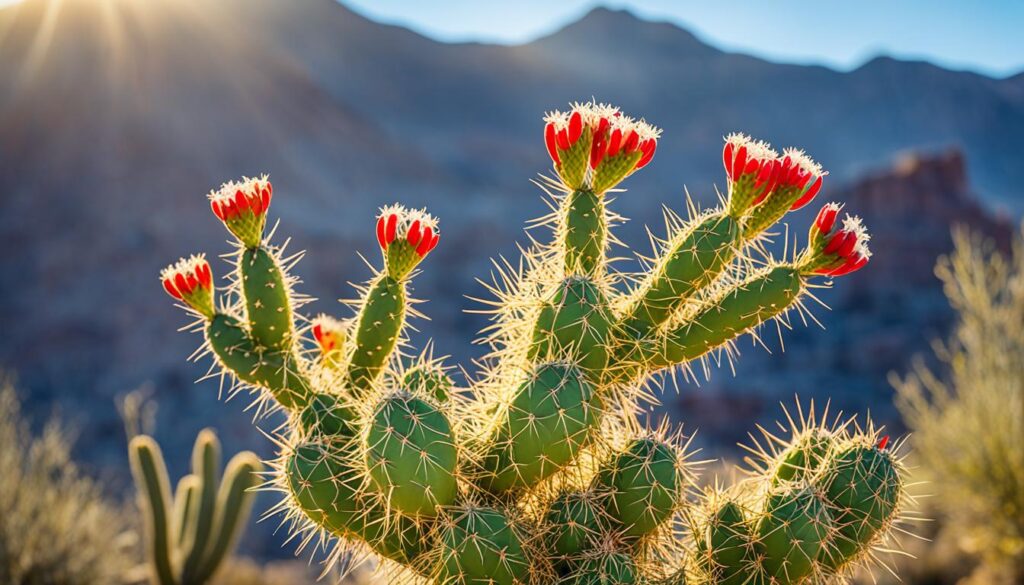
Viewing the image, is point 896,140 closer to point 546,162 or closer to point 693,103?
point 693,103

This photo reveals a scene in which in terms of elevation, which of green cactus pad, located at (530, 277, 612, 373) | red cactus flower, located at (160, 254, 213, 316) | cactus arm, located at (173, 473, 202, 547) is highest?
green cactus pad, located at (530, 277, 612, 373)

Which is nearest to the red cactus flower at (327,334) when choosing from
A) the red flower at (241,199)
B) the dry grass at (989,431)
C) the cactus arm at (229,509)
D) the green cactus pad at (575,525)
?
the red flower at (241,199)

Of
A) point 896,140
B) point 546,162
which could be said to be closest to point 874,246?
point 546,162

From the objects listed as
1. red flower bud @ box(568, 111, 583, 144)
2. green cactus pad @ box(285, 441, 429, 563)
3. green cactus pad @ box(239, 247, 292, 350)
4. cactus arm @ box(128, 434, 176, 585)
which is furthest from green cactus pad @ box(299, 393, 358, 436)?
cactus arm @ box(128, 434, 176, 585)

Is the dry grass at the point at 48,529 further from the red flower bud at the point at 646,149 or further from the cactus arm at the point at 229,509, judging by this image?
the red flower bud at the point at 646,149

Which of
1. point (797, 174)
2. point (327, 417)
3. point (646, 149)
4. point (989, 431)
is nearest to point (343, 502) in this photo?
point (327, 417)

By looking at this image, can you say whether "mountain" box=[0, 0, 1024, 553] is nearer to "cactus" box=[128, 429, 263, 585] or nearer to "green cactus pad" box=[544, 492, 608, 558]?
"cactus" box=[128, 429, 263, 585]
